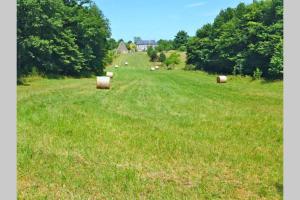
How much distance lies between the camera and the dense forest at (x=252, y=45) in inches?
1813

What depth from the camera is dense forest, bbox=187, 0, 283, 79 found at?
46.1 m

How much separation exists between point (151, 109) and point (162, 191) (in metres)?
10.7

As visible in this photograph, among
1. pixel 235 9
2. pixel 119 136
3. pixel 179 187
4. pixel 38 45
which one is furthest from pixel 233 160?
pixel 235 9

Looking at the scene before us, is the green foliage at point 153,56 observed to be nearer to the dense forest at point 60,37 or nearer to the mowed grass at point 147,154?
the dense forest at point 60,37

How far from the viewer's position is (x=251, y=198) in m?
7.40

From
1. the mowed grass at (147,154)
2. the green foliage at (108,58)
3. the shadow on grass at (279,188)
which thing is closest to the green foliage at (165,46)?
the green foliage at (108,58)

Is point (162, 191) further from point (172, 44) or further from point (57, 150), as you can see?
point (172, 44)

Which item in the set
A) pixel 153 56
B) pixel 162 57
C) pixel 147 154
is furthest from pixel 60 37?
pixel 153 56

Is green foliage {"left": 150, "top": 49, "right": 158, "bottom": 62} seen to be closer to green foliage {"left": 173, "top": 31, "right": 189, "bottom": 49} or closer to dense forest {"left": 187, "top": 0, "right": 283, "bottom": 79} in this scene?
green foliage {"left": 173, "top": 31, "right": 189, "bottom": 49}

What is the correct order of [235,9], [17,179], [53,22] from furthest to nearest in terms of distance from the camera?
[235,9], [53,22], [17,179]

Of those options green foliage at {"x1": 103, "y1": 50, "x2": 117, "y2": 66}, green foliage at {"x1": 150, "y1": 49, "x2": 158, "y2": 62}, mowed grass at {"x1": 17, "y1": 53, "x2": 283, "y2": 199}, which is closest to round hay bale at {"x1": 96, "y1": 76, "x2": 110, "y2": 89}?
mowed grass at {"x1": 17, "y1": 53, "x2": 283, "y2": 199}

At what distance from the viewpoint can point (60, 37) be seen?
47906 millimetres

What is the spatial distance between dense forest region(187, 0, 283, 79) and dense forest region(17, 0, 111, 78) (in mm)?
16260

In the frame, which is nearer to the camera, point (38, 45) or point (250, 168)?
point (250, 168)
